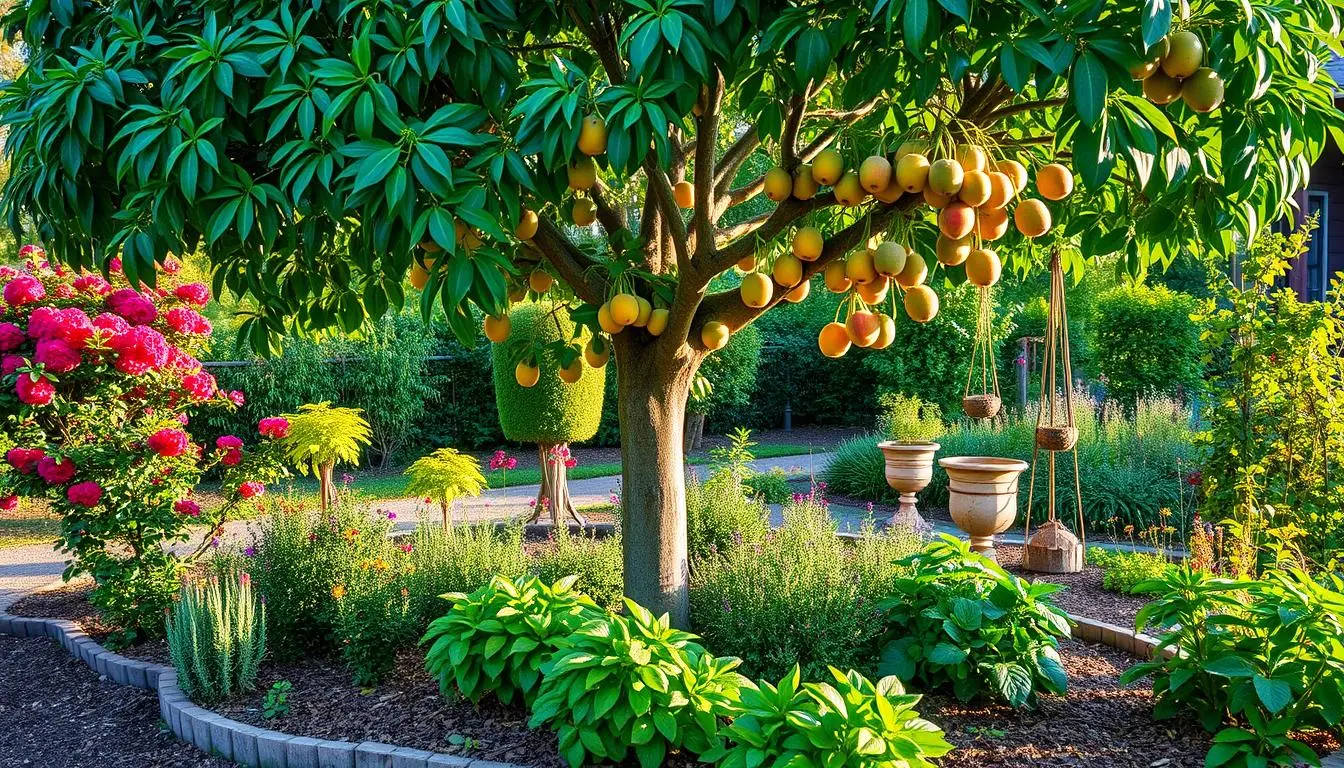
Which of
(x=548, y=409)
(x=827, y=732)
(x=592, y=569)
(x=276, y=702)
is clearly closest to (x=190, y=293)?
(x=276, y=702)

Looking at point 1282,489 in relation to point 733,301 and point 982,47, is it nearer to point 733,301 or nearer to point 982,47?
point 733,301

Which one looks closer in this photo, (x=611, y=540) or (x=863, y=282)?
(x=863, y=282)

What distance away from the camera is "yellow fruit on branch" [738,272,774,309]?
2.87 meters

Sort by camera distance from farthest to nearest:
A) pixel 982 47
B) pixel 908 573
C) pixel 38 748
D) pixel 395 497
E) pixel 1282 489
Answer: pixel 395 497
pixel 1282 489
pixel 908 573
pixel 38 748
pixel 982 47

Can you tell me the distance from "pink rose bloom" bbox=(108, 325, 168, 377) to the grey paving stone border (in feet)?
4.48

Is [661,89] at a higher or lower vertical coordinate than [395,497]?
higher

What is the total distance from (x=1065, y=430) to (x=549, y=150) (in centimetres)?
388

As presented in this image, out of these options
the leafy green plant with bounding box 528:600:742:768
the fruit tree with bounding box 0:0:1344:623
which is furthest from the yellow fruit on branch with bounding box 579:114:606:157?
the leafy green plant with bounding box 528:600:742:768

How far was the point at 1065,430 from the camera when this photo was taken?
4.98 metres

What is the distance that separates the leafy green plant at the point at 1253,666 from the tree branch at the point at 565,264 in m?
2.07

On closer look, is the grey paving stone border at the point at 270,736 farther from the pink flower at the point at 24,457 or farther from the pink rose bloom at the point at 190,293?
the pink rose bloom at the point at 190,293

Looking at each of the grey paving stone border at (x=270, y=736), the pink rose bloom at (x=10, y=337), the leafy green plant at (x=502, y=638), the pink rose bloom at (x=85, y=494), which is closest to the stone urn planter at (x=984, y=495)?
the grey paving stone border at (x=270, y=736)

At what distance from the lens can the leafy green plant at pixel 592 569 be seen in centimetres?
438

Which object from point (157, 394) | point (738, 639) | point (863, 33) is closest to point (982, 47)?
point (863, 33)
